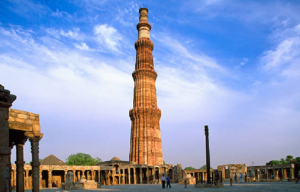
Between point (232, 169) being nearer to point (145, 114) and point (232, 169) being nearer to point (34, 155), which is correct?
point (145, 114)

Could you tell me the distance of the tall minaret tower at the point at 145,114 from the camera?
55.0 metres

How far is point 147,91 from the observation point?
2265 inches

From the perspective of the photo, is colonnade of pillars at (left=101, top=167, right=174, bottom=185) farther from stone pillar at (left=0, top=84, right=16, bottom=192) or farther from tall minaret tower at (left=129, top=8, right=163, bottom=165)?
stone pillar at (left=0, top=84, right=16, bottom=192)

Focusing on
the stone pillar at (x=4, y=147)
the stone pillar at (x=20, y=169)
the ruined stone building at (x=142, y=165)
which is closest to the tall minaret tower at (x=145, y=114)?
the ruined stone building at (x=142, y=165)

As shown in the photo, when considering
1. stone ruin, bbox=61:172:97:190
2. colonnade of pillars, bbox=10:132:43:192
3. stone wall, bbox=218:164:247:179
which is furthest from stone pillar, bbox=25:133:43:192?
stone wall, bbox=218:164:247:179

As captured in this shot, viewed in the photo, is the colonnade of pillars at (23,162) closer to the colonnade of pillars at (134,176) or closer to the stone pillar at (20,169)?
the stone pillar at (20,169)

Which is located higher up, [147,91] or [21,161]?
[147,91]

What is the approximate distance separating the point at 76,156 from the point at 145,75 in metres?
35.3

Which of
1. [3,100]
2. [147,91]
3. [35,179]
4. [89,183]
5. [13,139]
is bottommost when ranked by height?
[89,183]

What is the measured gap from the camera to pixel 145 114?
185 ft

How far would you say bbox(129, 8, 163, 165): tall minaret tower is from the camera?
180 ft

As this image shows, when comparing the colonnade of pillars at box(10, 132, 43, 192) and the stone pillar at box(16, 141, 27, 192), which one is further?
the stone pillar at box(16, 141, 27, 192)

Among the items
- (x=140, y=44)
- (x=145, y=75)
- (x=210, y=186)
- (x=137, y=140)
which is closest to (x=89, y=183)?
(x=210, y=186)

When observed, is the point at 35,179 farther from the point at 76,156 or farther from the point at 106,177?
the point at 76,156
